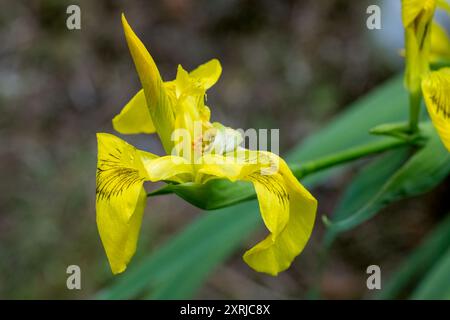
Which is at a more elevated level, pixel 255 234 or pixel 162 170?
pixel 162 170

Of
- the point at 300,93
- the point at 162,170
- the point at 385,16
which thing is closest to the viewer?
the point at 162,170

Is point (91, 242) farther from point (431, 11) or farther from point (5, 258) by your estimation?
point (431, 11)

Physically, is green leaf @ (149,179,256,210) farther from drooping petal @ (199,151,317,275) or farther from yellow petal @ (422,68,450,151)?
yellow petal @ (422,68,450,151)

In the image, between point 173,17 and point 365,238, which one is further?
point 173,17

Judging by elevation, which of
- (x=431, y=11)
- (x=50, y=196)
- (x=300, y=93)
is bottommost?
(x=50, y=196)

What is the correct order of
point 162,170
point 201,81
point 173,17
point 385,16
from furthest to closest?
point 173,17
point 385,16
point 201,81
point 162,170

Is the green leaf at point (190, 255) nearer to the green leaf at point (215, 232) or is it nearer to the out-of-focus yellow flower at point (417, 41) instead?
the green leaf at point (215, 232)

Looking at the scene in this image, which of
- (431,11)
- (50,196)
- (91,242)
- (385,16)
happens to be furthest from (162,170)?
(385,16)

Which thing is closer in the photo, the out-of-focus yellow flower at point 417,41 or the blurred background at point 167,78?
the out-of-focus yellow flower at point 417,41

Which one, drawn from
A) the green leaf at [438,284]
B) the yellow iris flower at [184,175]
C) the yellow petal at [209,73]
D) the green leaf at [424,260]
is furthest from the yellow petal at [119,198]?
the green leaf at [424,260]
